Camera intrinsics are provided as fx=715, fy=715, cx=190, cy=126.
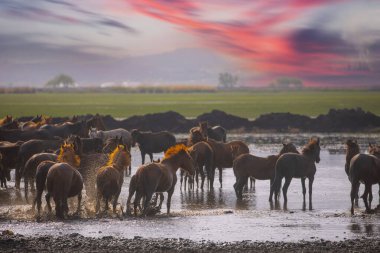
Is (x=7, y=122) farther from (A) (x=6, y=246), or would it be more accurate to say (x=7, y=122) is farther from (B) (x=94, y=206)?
(A) (x=6, y=246)

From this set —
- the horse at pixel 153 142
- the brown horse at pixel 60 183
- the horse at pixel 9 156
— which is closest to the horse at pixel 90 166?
the brown horse at pixel 60 183

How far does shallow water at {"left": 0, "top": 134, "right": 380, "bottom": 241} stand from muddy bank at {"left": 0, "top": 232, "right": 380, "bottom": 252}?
558 mm

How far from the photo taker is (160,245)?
12.2m

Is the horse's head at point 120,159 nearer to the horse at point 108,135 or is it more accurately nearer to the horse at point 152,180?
A: the horse at point 152,180

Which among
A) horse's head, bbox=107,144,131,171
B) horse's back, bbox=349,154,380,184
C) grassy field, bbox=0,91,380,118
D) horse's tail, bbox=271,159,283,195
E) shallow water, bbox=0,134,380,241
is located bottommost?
shallow water, bbox=0,134,380,241

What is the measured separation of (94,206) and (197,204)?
277cm

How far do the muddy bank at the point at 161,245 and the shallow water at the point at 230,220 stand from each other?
56 centimetres

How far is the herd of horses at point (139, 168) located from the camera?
15156 millimetres

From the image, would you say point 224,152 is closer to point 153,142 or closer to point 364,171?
point 364,171

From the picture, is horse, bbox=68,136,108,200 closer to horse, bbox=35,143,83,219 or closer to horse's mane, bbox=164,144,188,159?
horse's mane, bbox=164,144,188,159

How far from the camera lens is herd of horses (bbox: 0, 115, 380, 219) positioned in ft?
49.7

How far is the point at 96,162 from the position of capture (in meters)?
18.4

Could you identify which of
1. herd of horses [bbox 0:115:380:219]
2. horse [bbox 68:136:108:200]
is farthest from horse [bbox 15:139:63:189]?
horse [bbox 68:136:108:200]

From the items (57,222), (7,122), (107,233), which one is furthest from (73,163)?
(7,122)
